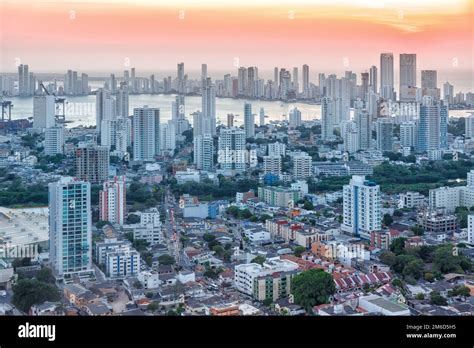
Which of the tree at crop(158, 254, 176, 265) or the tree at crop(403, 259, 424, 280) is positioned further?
the tree at crop(158, 254, 176, 265)

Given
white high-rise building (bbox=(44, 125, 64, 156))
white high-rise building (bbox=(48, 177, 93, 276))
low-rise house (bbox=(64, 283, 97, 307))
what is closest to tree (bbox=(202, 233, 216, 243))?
white high-rise building (bbox=(48, 177, 93, 276))

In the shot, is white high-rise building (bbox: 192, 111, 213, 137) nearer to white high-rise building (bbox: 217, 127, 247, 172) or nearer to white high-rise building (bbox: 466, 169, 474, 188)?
white high-rise building (bbox: 217, 127, 247, 172)

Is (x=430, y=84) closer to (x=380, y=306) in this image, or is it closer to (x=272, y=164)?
(x=272, y=164)

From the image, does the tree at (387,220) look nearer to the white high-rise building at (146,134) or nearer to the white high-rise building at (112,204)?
the white high-rise building at (112,204)
